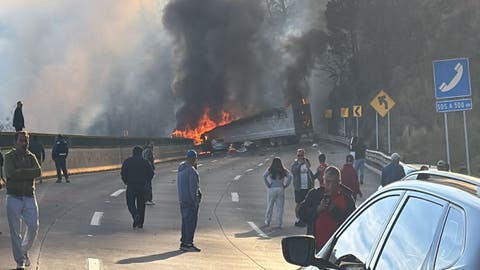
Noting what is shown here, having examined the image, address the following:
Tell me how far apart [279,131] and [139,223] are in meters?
46.4

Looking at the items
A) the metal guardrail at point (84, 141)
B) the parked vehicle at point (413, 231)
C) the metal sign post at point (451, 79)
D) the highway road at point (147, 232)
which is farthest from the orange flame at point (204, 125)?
the parked vehicle at point (413, 231)

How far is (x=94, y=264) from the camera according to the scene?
9992 mm

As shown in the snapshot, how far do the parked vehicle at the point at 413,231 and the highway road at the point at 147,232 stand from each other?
6.50m

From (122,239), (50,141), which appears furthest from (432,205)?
(50,141)

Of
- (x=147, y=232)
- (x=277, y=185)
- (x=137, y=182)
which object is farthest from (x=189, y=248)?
(x=277, y=185)

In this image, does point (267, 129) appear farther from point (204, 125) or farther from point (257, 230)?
point (257, 230)

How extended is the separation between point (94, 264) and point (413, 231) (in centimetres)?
773

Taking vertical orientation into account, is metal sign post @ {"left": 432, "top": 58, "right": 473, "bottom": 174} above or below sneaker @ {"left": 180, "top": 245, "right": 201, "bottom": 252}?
above

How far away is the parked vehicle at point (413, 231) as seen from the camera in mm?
2436

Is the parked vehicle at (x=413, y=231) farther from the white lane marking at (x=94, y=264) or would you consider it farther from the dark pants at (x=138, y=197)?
the dark pants at (x=138, y=197)

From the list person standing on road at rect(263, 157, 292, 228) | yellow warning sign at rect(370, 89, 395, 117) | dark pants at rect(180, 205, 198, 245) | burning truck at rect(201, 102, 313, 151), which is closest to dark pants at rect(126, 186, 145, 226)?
dark pants at rect(180, 205, 198, 245)

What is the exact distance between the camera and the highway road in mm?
10500

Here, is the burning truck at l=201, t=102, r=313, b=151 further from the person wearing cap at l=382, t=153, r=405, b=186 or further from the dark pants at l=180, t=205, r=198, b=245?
the dark pants at l=180, t=205, r=198, b=245

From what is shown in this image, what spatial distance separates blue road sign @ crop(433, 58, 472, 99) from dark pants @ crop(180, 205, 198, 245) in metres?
4.87
